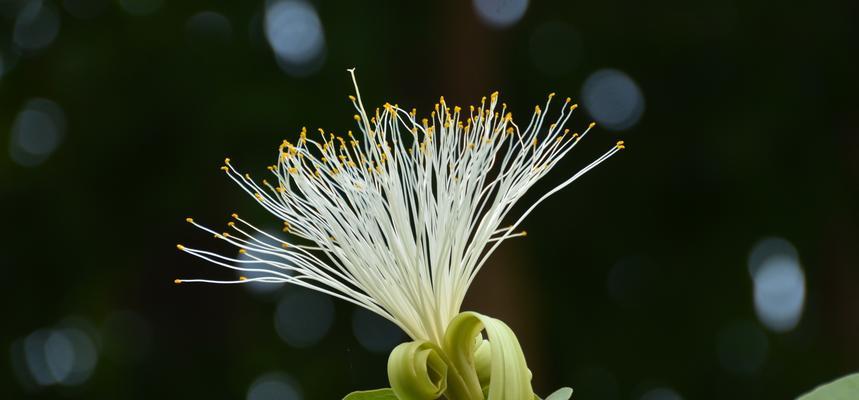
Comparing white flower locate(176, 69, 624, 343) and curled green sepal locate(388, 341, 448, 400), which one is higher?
white flower locate(176, 69, 624, 343)

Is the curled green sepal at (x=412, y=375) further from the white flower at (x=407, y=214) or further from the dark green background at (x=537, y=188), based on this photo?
the dark green background at (x=537, y=188)
